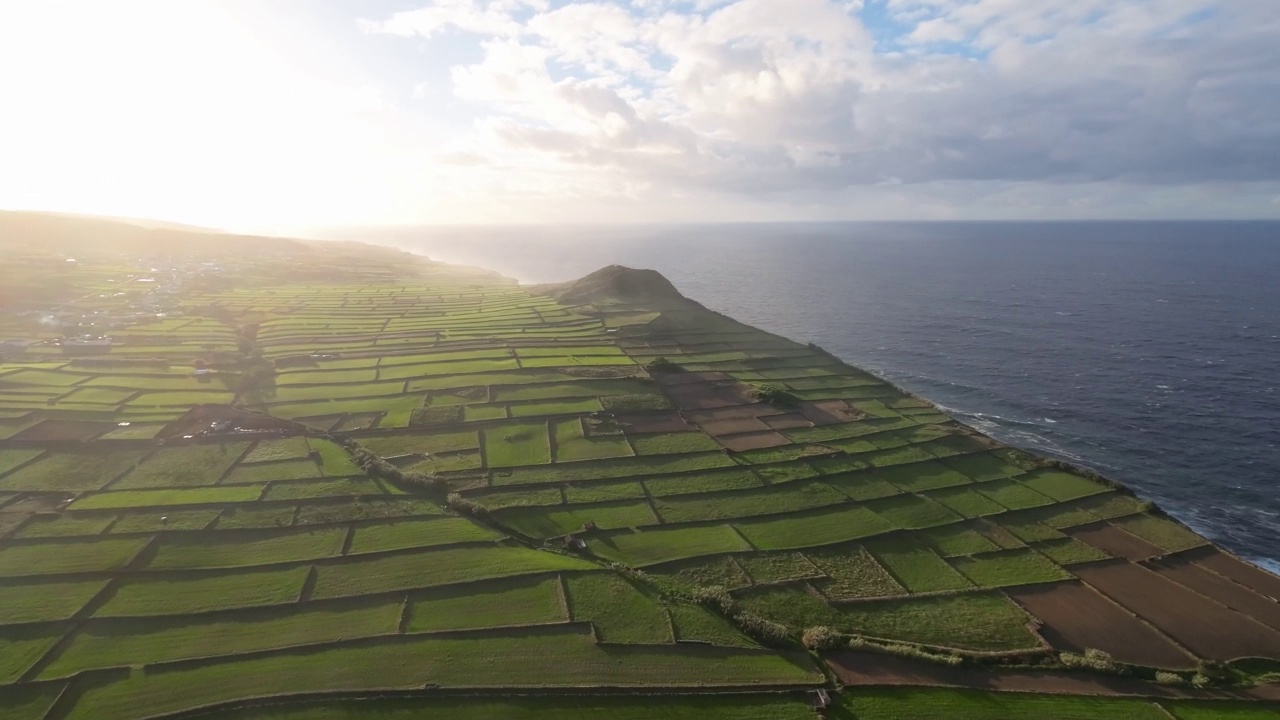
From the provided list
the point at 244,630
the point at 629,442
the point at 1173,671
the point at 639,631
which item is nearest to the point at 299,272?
the point at 629,442

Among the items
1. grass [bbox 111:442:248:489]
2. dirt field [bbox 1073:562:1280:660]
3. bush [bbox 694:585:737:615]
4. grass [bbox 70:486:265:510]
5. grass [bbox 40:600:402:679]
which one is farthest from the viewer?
grass [bbox 111:442:248:489]

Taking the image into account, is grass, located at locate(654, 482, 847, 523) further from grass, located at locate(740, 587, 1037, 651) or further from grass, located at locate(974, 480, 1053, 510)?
grass, located at locate(974, 480, 1053, 510)

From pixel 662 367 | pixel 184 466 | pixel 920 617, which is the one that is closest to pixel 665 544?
pixel 920 617

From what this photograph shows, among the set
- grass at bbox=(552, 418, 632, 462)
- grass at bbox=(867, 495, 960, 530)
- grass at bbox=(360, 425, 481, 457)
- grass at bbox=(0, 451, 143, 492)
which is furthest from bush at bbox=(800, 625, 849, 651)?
grass at bbox=(0, 451, 143, 492)

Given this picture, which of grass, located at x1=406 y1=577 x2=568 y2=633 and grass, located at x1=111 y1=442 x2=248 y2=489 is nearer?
grass, located at x1=406 y1=577 x2=568 y2=633

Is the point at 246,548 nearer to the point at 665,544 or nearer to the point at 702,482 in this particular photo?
the point at 665,544

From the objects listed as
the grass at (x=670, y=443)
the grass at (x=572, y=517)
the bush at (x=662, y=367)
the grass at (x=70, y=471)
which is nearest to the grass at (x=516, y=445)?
the grass at (x=572, y=517)
